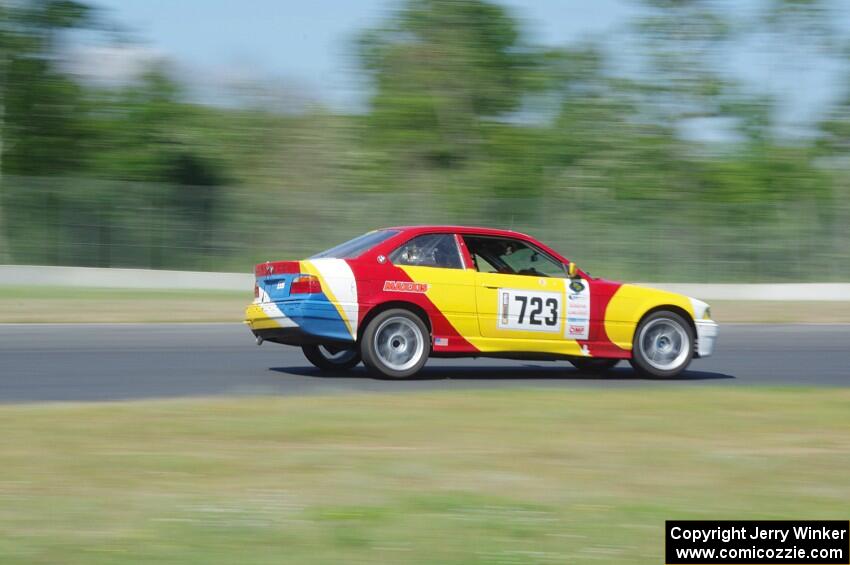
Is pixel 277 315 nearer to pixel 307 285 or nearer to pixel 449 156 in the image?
pixel 307 285

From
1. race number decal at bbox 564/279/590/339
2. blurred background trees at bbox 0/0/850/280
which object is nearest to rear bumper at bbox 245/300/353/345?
race number decal at bbox 564/279/590/339

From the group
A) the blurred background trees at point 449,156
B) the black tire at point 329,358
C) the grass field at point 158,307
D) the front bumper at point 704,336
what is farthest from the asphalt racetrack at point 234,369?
the blurred background trees at point 449,156

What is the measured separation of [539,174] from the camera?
37.6 metres

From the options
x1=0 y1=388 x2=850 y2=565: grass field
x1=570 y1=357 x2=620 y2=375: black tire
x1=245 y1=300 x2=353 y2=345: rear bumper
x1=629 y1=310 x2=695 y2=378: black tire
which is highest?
x1=245 y1=300 x2=353 y2=345: rear bumper

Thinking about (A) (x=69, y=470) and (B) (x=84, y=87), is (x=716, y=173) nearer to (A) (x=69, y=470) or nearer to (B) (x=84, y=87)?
(B) (x=84, y=87)

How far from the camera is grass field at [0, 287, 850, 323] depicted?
19923 mm

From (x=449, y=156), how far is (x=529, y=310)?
26498mm

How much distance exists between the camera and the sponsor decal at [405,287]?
38.4 feet

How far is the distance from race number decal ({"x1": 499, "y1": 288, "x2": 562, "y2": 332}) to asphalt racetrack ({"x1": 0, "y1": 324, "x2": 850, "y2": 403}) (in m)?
0.60

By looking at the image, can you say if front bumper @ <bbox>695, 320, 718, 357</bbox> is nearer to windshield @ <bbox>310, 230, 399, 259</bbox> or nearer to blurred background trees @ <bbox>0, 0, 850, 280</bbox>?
windshield @ <bbox>310, 230, 399, 259</bbox>

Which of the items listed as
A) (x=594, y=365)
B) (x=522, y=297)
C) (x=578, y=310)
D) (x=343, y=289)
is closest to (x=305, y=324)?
(x=343, y=289)

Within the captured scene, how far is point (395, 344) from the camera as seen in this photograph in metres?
12.0

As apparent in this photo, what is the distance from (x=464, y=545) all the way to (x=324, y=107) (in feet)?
109

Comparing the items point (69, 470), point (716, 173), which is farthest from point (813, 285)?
point (69, 470)
